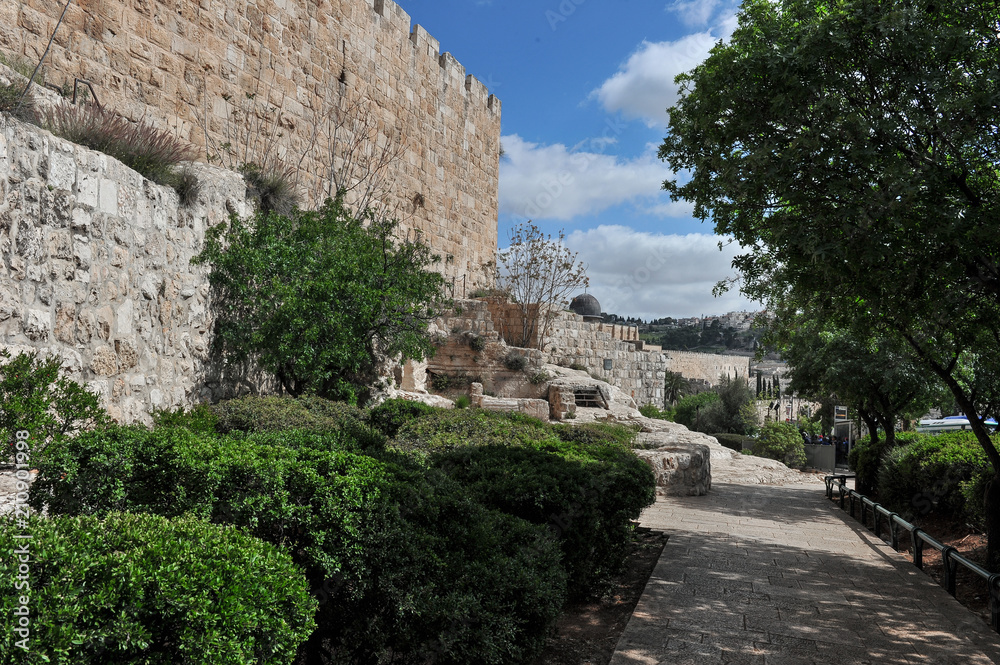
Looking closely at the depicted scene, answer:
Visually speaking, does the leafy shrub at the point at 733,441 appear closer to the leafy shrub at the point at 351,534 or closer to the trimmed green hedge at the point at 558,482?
the trimmed green hedge at the point at 558,482

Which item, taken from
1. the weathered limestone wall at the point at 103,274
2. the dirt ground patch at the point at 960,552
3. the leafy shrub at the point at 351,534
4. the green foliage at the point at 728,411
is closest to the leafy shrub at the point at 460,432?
the leafy shrub at the point at 351,534

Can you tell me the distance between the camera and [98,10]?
909 cm

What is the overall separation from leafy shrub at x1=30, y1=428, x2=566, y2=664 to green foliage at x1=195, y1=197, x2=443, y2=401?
4.75 meters

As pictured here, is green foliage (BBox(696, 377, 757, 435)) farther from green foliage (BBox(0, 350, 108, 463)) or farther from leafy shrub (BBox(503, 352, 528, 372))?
green foliage (BBox(0, 350, 108, 463))

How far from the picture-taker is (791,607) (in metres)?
4.63

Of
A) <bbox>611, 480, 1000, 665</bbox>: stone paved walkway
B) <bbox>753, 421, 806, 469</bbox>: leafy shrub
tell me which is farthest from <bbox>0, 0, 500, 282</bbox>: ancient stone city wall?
<bbox>753, 421, 806, 469</bbox>: leafy shrub

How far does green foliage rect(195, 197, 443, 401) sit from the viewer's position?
7809 millimetres

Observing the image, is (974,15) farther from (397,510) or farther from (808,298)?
(397,510)

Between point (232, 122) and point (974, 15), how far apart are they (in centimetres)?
1069

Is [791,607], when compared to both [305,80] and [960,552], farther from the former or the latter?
[305,80]

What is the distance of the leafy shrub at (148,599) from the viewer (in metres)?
1.70

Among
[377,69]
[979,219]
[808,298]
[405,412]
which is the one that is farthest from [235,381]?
[377,69]

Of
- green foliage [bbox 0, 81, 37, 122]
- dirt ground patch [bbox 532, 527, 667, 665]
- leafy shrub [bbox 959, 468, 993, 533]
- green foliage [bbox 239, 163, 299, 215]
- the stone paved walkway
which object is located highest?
green foliage [bbox 239, 163, 299, 215]

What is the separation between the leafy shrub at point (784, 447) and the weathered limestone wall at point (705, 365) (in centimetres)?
2035
